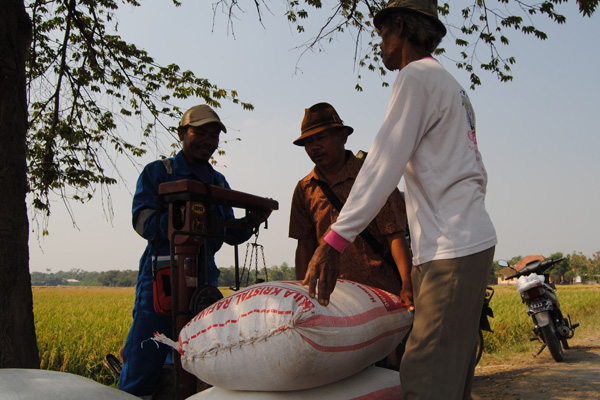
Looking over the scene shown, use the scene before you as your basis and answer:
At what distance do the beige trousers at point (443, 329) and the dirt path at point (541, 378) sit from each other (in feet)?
12.5

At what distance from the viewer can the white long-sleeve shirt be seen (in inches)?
70.8

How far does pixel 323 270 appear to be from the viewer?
187cm

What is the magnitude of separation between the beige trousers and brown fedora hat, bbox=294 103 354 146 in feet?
4.83

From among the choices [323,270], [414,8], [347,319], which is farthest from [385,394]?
[414,8]

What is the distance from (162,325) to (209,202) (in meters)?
0.91

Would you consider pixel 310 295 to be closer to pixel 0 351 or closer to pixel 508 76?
pixel 0 351

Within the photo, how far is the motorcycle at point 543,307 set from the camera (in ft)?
22.6

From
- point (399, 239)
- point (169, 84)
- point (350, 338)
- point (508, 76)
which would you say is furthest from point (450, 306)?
point (169, 84)

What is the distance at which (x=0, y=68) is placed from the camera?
3721 millimetres

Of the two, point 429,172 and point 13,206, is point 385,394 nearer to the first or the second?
point 429,172

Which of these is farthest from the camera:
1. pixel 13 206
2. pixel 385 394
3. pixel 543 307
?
pixel 543 307

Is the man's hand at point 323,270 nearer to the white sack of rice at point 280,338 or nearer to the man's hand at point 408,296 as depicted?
the white sack of rice at point 280,338

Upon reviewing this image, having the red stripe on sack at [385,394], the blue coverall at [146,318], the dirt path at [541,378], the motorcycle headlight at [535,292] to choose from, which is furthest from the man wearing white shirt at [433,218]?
the motorcycle headlight at [535,292]

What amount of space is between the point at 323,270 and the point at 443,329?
17.7 inches
